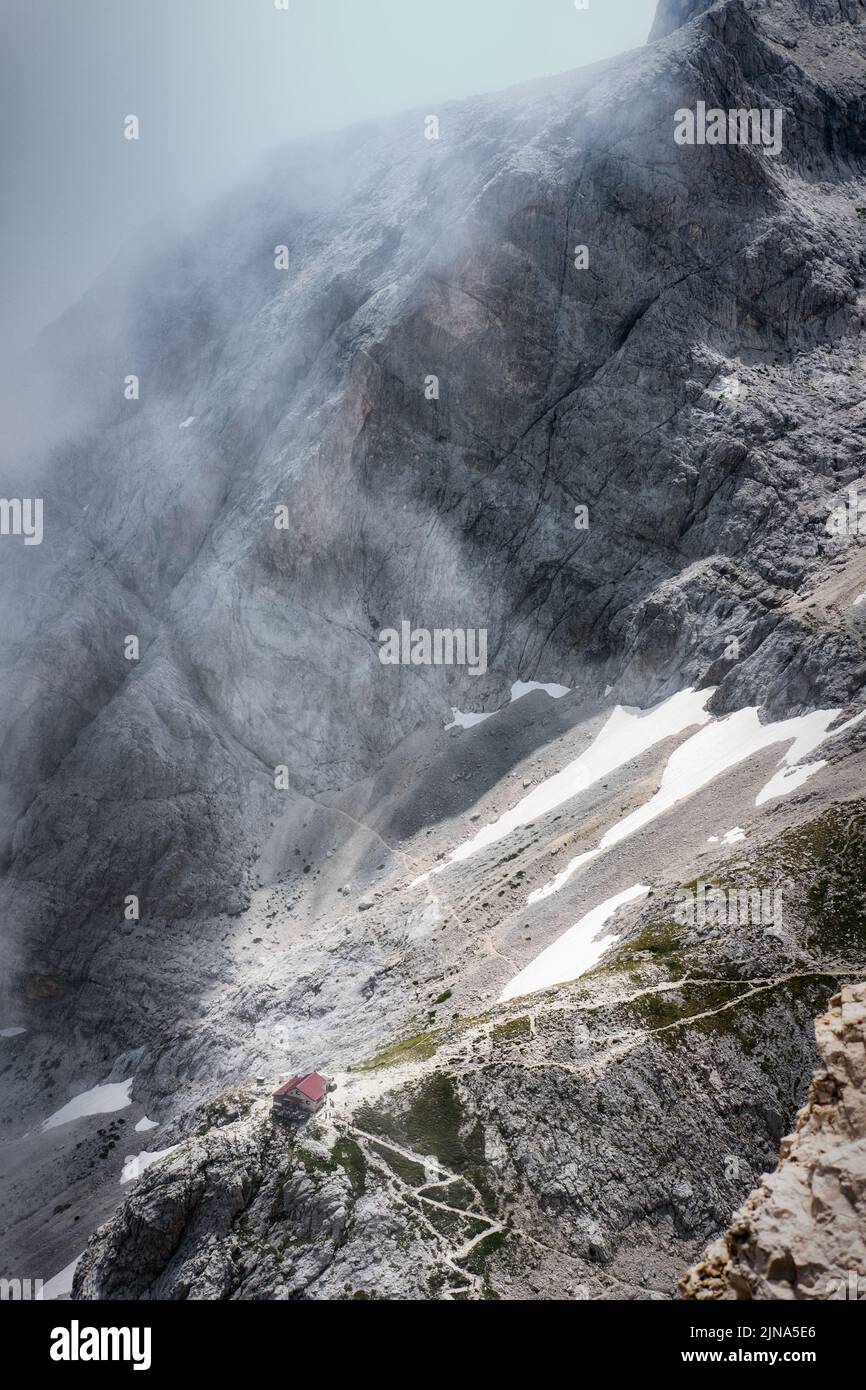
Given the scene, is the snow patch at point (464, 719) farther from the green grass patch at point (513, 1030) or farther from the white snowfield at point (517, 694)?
the green grass patch at point (513, 1030)

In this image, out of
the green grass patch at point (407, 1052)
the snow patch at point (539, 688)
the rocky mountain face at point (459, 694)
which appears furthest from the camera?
the snow patch at point (539, 688)

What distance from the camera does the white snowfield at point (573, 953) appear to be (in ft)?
142

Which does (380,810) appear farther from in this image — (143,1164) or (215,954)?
(143,1164)

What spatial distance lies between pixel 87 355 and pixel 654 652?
85993 millimetres

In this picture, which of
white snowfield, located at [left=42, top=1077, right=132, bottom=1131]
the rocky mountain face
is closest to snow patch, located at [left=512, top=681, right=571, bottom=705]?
the rocky mountain face

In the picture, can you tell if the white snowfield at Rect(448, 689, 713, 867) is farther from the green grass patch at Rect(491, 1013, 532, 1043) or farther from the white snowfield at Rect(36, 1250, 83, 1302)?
the white snowfield at Rect(36, 1250, 83, 1302)

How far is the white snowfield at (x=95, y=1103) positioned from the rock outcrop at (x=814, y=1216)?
6021 centimetres

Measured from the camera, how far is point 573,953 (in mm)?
45594

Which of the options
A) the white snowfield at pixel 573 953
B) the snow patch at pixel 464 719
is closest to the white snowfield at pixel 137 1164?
the white snowfield at pixel 573 953

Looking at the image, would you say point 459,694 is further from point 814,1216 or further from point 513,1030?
point 814,1216

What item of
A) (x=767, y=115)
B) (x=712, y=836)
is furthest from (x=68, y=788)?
(x=767, y=115)

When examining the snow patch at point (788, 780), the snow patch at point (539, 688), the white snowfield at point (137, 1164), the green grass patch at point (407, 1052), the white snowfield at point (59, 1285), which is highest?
the snow patch at point (539, 688)

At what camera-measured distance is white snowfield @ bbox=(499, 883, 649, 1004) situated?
142 feet

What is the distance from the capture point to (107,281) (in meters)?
129
